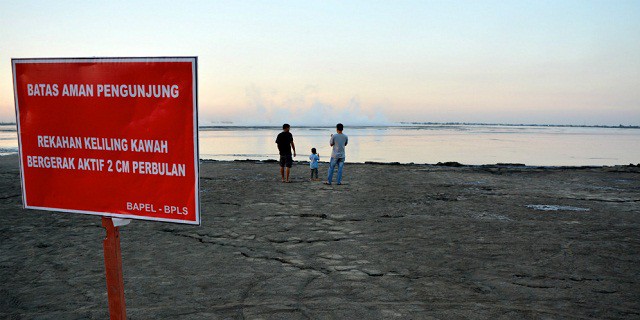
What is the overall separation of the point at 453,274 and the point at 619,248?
2775 mm

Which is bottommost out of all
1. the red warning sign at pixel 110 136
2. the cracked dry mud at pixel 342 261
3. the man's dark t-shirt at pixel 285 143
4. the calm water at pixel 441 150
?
the calm water at pixel 441 150

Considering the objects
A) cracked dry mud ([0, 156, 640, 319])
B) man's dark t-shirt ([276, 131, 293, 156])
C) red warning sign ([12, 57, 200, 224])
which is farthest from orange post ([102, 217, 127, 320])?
man's dark t-shirt ([276, 131, 293, 156])

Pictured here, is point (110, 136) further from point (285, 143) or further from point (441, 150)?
point (441, 150)

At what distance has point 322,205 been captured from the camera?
871 cm

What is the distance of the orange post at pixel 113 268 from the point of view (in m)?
2.36

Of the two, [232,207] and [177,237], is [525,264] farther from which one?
[232,207]

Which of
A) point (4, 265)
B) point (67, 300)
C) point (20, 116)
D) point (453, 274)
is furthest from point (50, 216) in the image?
point (453, 274)

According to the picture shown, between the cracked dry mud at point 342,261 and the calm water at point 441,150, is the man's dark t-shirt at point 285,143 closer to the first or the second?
the cracked dry mud at point 342,261

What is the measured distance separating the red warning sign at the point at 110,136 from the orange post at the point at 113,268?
213 millimetres

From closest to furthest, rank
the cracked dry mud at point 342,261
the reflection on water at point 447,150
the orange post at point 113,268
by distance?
the orange post at point 113,268 < the cracked dry mud at point 342,261 < the reflection on water at point 447,150

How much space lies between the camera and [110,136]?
218 centimetres

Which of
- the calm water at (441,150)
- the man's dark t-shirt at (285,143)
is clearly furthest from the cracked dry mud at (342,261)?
the calm water at (441,150)

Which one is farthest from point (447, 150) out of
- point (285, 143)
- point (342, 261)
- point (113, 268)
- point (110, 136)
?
point (110, 136)

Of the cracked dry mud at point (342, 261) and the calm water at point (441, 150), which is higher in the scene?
the cracked dry mud at point (342, 261)
